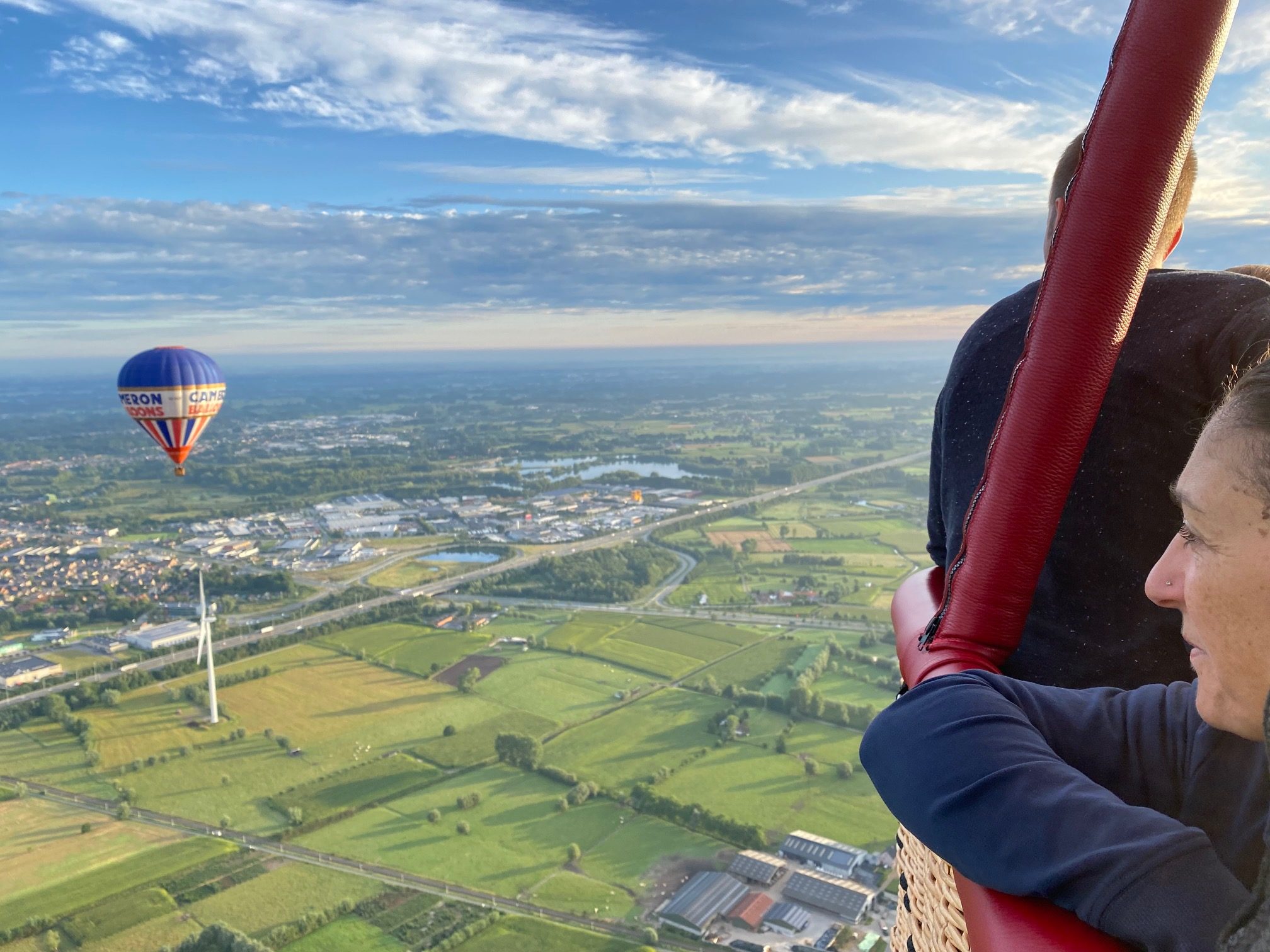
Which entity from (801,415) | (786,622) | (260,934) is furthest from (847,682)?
(801,415)

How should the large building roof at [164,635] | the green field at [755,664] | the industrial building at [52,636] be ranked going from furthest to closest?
the industrial building at [52,636]
the large building roof at [164,635]
the green field at [755,664]

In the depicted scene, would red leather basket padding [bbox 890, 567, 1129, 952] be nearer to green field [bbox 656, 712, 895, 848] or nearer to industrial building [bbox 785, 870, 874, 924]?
industrial building [bbox 785, 870, 874, 924]

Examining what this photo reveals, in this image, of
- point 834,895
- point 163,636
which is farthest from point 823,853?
point 163,636

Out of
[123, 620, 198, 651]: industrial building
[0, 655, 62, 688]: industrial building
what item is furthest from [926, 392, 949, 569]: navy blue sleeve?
[123, 620, 198, 651]: industrial building

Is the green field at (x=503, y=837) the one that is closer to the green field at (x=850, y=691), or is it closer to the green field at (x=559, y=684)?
the green field at (x=559, y=684)

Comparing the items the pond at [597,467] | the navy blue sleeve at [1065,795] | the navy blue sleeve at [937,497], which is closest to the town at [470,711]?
the pond at [597,467]

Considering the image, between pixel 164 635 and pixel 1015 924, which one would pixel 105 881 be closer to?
pixel 164 635
